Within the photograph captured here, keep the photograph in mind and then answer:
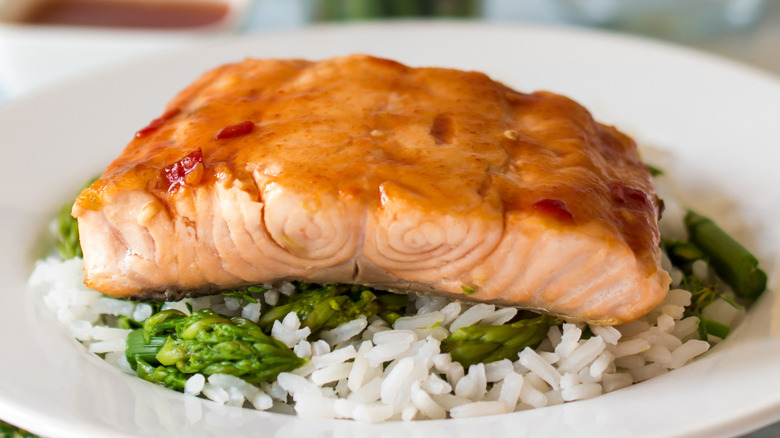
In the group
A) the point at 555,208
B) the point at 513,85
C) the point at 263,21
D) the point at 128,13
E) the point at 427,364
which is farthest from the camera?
the point at 263,21

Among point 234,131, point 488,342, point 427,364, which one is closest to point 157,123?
point 234,131

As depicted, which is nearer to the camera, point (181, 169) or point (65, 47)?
point (181, 169)

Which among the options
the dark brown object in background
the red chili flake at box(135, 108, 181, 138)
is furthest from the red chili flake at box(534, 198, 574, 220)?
the dark brown object in background

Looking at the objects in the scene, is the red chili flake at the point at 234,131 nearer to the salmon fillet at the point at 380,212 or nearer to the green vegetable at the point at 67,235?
the salmon fillet at the point at 380,212

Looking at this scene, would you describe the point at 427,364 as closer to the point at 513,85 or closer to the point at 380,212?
the point at 380,212

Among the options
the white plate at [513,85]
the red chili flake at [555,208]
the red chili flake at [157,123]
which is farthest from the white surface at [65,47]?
the red chili flake at [555,208]

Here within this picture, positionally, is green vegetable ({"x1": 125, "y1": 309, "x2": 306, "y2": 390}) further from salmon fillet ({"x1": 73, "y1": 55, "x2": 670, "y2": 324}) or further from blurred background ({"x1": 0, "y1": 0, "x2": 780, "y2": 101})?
blurred background ({"x1": 0, "y1": 0, "x2": 780, "y2": 101})
